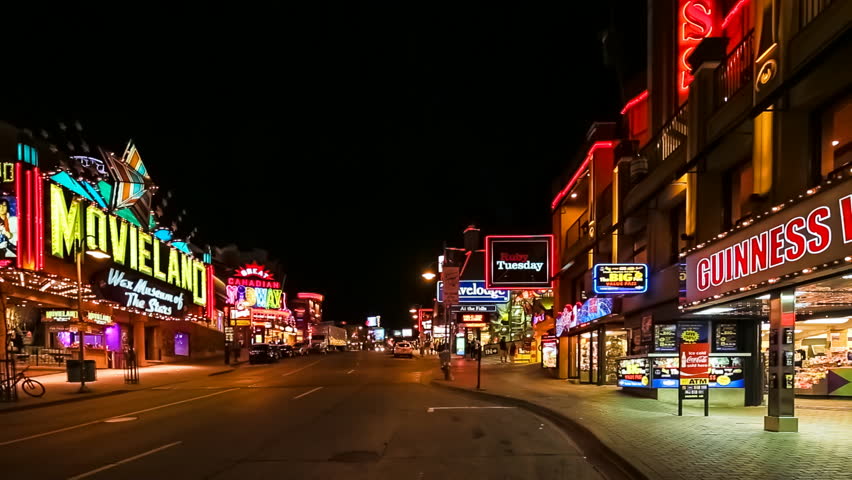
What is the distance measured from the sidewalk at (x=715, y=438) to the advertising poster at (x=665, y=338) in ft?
4.77

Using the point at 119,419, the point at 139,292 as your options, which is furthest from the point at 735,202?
the point at 139,292

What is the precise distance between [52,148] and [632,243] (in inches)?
1482

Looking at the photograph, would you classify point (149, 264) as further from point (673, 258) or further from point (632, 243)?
point (673, 258)

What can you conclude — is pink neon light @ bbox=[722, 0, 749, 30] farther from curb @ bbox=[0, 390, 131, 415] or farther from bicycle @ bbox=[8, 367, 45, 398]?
bicycle @ bbox=[8, 367, 45, 398]

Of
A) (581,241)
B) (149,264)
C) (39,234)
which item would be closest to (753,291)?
(581,241)

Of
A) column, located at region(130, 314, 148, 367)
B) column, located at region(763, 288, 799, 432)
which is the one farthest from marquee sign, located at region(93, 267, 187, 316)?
column, located at region(763, 288, 799, 432)

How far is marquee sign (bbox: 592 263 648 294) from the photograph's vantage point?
18375 millimetres

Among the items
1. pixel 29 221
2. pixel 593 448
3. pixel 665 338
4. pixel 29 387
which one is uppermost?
pixel 29 221

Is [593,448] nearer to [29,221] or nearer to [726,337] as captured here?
[726,337]

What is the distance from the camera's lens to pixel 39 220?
25422 mm

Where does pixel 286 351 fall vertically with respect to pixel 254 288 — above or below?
below

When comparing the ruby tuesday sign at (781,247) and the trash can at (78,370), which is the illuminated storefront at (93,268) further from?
the ruby tuesday sign at (781,247)

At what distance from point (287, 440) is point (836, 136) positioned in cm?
1115

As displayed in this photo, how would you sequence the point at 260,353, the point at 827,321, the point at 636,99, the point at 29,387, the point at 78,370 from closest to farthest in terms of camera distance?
the point at 827,321 < the point at 29,387 < the point at 636,99 < the point at 78,370 < the point at 260,353
